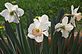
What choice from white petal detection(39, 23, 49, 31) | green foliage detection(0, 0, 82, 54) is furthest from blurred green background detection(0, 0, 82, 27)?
white petal detection(39, 23, 49, 31)

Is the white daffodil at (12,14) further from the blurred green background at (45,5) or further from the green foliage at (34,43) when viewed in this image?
the blurred green background at (45,5)

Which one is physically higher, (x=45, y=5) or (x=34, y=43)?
(x=34, y=43)

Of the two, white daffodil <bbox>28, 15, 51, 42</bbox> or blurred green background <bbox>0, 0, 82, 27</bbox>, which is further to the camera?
blurred green background <bbox>0, 0, 82, 27</bbox>

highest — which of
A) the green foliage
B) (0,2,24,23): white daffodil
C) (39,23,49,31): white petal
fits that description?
(0,2,24,23): white daffodil

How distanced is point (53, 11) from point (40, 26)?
411 cm

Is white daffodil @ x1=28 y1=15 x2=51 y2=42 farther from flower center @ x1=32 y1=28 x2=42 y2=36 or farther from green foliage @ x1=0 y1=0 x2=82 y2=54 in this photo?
green foliage @ x1=0 y1=0 x2=82 y2=54

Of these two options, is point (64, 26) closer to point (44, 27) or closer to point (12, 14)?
point (44, 27)

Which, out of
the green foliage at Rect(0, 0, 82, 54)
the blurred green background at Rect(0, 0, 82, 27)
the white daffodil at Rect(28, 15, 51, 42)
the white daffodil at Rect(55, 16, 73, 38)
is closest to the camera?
the white daffodil at Rect(28, 15, 51, 42)

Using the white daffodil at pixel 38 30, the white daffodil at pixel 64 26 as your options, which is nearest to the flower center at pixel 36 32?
the white daffodil at pixel 38 30

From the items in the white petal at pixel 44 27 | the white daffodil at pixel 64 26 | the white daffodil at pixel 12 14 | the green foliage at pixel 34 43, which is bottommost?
the green foliage at pixel 34 43

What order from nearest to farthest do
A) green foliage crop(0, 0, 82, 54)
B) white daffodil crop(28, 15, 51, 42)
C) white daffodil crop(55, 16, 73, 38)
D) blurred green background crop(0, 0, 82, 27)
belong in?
white daffodil crop(28, 15, 51, 42), white daffodil crop(55, 16, 73, 38), green foliage crop(0, 0, 82, 54), blurred green background crop(0, 0, 82, 27)

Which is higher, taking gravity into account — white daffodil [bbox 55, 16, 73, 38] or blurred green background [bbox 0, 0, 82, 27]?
white daffodil [bbox 55, 16, 73, 38]

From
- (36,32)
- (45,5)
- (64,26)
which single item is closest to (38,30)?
(36,32)

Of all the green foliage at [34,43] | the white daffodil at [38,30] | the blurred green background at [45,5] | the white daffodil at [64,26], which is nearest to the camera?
the white daffodil at [38,30]
